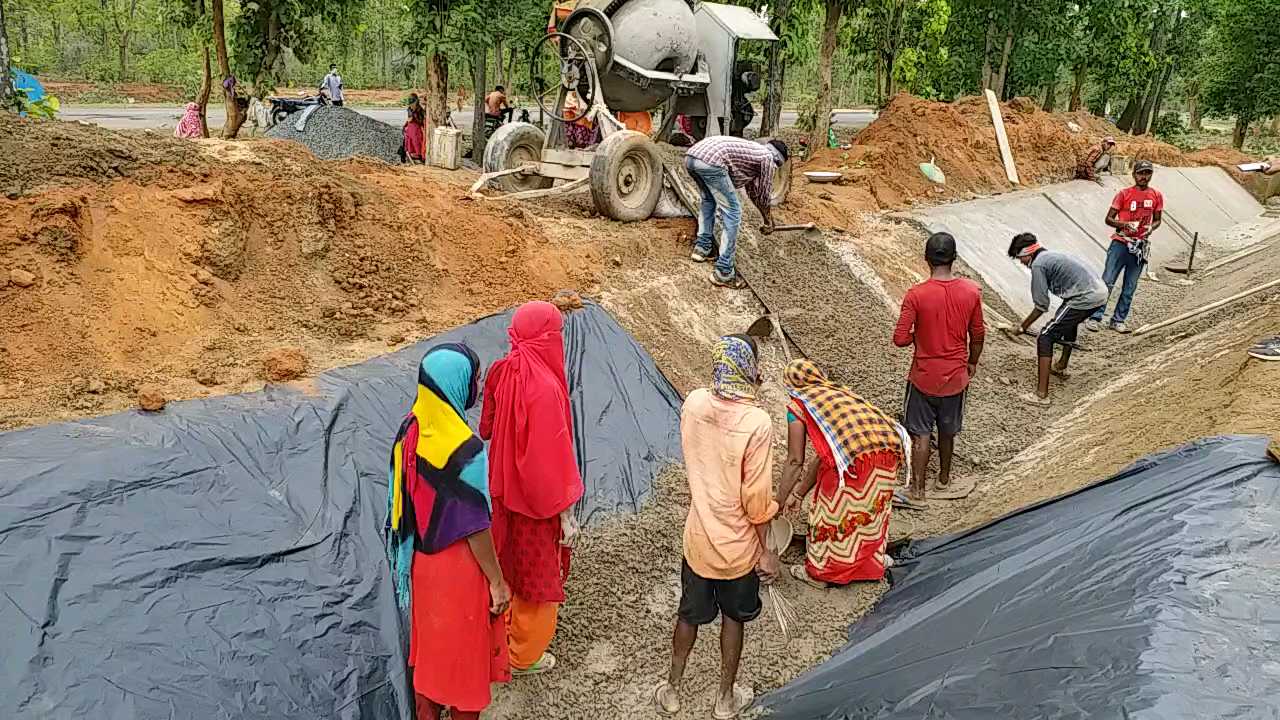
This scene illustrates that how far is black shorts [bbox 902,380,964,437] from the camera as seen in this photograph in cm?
546

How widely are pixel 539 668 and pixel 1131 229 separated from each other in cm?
763

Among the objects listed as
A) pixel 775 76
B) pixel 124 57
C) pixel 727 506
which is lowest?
pixel 727 506

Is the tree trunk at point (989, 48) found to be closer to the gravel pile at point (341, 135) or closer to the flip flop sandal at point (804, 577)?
the gravel pile at point (341, 135)

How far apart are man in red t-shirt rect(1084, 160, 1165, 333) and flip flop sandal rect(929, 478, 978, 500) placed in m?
3.90

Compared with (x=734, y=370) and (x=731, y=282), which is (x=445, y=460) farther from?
(x=731, y=282)

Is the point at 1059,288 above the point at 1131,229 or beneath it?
beneath

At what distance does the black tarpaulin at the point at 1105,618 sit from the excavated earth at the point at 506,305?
570mm

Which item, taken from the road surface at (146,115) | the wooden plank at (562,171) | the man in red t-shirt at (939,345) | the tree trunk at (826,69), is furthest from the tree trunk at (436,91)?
the road surface at (146,115)

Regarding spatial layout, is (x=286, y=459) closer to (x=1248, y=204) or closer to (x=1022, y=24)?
(x=1022, y=24)

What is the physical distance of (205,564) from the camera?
3.22 metres

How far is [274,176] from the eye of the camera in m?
6.02

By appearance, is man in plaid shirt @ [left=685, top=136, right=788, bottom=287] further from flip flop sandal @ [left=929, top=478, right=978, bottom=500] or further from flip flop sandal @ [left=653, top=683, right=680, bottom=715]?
flip flop sandal @ [left=653, top=683, right=680, bottom=715]

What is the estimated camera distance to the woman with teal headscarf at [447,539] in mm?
2824

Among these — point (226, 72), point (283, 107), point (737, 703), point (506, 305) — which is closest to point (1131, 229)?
point (506, 305)
